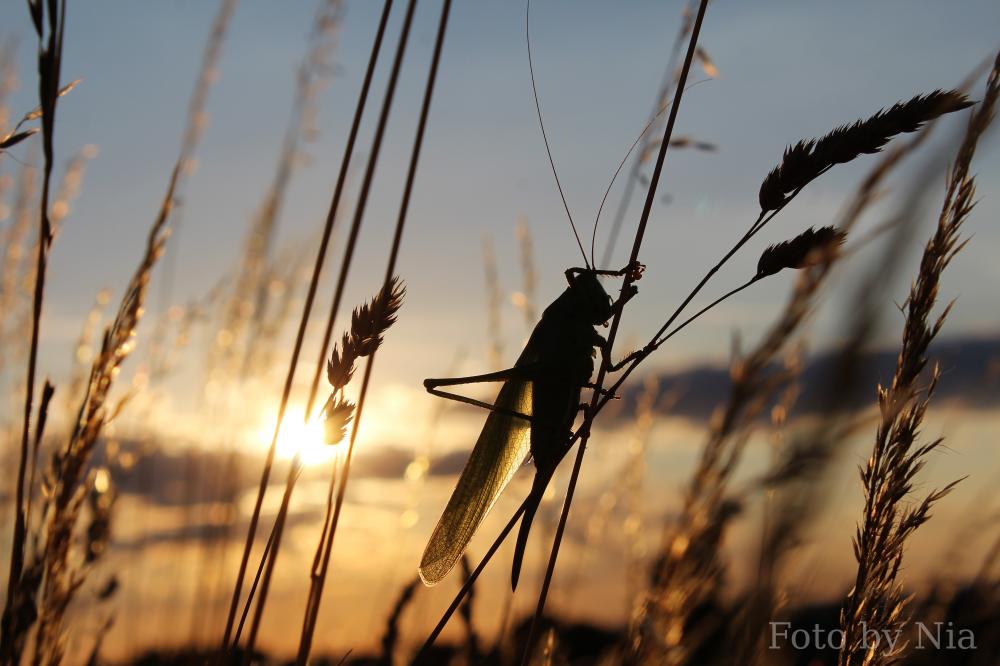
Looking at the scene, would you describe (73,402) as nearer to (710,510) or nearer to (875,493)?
(710,510)

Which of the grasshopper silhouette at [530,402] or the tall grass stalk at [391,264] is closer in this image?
the tall grass stalk at [391,264]

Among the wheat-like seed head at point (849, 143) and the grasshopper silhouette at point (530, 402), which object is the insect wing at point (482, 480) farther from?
the wheat-like seed head at point (849, 143)

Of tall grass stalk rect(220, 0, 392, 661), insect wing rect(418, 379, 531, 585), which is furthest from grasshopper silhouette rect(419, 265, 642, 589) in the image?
tall grass stalk rect(220, 0, 392, 661)

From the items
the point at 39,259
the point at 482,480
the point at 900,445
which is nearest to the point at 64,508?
the point at 39,259

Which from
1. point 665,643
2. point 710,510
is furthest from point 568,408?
point 665,643

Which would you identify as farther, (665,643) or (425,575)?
(425,575)

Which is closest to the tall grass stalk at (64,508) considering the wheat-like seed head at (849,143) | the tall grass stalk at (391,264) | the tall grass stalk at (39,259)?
the tall grass stalk at (39,259)

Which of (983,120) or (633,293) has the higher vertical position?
(983,120)

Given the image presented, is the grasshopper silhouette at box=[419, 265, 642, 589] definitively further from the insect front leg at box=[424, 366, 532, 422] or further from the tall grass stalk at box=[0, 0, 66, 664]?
the tall grass stalk at box=[0, 0, 66, 664]
